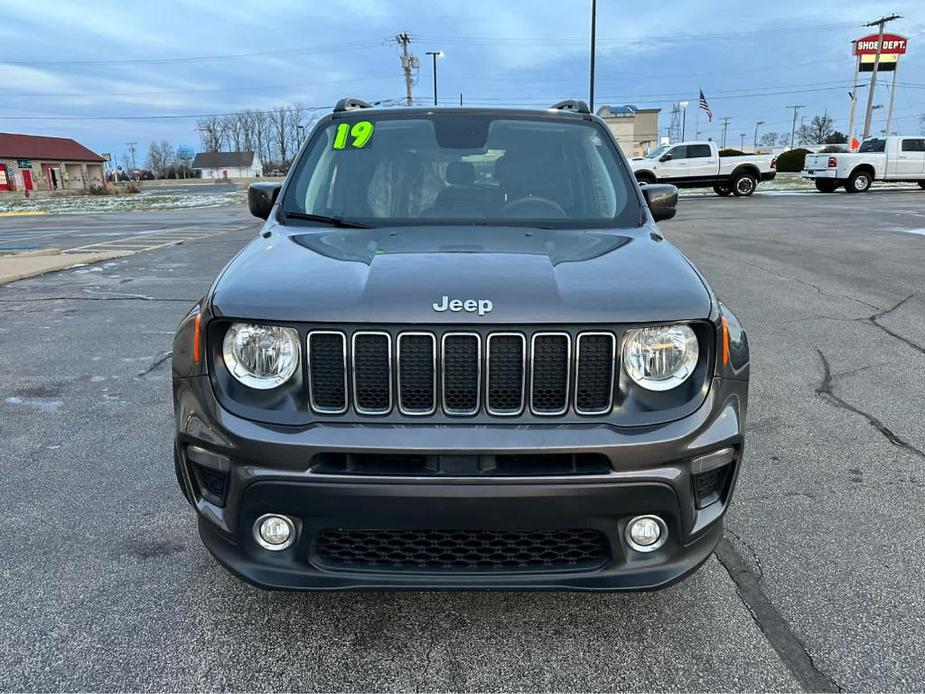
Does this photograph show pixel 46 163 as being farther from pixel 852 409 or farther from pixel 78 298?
pixel 852 409

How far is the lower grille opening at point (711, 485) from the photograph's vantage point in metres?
2.20

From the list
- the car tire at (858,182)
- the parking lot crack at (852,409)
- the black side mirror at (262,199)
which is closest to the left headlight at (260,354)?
the black side mirror at (262,199)

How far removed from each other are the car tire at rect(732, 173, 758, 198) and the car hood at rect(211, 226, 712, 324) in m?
27.1

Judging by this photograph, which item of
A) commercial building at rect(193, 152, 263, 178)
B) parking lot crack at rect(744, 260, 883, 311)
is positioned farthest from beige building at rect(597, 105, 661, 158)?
commercial building at rect(193, 152, 263, 178)

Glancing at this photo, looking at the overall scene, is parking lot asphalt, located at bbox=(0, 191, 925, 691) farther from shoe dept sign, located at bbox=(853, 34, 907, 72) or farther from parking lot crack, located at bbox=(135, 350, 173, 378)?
shoe dept sign, located at bbox=(853, 34, 907, 72)

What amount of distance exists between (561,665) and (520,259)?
136 cm

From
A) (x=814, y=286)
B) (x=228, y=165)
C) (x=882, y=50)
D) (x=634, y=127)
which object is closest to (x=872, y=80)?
(x=882, y=50)

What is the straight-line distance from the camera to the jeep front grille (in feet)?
7.00

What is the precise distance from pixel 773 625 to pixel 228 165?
12995cm

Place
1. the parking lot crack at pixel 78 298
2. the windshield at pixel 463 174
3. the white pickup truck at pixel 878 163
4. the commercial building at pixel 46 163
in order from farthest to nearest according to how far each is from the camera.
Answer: the commercial building at pixel 46 163 < the white pickup truck at pixel 878 163 < the parking lot crack at pixel 78 298 < the windshield at pixel 463 174

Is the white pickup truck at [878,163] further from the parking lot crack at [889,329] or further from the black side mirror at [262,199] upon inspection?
the black side mirror at [262,199]

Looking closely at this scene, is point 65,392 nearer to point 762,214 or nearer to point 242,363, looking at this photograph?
point 242,363

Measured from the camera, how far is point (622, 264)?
8.10 ft

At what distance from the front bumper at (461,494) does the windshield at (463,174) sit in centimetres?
127
